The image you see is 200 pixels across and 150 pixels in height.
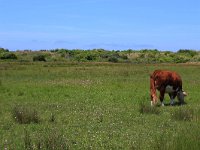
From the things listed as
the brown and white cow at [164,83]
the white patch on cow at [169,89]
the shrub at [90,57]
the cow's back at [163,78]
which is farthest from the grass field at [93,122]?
the shrub at [90,57]

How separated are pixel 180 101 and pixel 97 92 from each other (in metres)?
6.52

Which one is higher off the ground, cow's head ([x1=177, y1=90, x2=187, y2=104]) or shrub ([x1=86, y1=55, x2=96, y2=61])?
shrub ([x1=86, y1=55, x2=96, y2=61])

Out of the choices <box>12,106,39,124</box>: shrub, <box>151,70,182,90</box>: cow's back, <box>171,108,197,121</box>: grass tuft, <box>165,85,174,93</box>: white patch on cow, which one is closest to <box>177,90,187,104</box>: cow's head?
<box>165,85,174,93</box>: white patch on cow

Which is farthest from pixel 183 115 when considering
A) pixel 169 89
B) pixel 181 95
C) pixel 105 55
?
pixel 105 55

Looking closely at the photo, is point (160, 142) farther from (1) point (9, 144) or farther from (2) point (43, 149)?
(1) point (9, 144)

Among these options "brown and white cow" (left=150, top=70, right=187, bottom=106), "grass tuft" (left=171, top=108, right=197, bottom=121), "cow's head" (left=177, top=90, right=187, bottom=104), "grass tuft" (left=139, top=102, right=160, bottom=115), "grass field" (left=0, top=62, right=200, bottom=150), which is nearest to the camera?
"grass field" (left=0, top=62, right=200, bottom=150)

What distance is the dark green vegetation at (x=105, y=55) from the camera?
8565cm

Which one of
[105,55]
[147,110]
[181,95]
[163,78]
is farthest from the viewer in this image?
[105,55]

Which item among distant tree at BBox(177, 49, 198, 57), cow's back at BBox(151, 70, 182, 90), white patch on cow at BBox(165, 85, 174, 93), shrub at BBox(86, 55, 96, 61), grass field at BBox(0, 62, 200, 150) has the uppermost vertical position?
distant tree at BBox(177, 49, 198, 57)

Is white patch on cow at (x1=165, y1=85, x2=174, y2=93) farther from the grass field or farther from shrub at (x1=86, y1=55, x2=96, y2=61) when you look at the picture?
shrub at (x1=86, y1=55, x2=96, y2=61)

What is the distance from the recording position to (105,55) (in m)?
93.8

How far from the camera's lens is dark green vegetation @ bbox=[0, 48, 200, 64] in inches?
3372

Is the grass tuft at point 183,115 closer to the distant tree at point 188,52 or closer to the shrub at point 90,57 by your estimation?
the shrub at point 90,57

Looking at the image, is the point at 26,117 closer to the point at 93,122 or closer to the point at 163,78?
the point at 93,122
